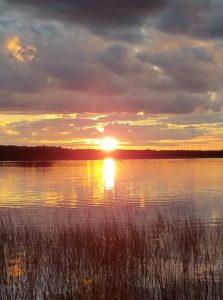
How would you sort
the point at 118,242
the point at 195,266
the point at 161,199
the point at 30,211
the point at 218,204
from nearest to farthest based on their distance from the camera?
the point at 195,266, the point at 118,242, the point at 30,211, the point at 218,204, the point at 161,199

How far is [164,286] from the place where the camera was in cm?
1186

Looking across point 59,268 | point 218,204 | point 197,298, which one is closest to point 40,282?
point 59,268

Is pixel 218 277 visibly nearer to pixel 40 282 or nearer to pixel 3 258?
pixel 40 282

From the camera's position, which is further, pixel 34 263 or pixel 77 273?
pixel 34 263

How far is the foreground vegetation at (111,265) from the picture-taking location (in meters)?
11.7

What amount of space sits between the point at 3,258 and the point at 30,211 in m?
18.9

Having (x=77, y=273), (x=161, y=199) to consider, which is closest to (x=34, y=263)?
(x=77, y=273)

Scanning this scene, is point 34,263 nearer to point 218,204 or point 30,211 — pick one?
point 30,211

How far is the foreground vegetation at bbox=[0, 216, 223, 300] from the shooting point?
1166 centimetres

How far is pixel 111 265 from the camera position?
13.5m

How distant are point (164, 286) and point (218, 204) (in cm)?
2524

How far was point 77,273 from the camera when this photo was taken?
1327cm

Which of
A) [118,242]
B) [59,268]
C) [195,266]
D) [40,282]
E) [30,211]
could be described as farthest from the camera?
[30,211]

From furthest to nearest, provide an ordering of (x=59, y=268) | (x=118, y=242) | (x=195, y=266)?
(x=118, y=242)
(x=195, y=266)
(x=59, y=268)
